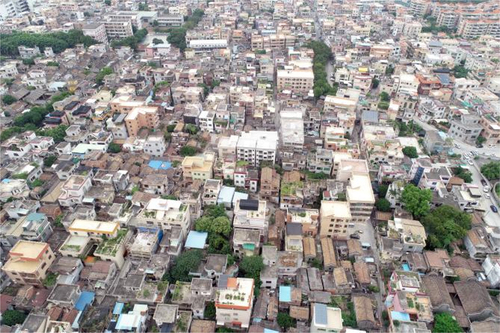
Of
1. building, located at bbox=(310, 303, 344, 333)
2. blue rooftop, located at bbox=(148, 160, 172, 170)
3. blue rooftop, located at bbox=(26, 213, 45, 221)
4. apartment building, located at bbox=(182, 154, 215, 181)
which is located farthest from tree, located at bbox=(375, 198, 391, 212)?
blue rooftop, located at bbox=(26, 213, 45, 221)

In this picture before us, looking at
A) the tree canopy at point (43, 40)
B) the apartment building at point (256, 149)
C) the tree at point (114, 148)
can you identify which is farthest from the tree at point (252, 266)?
the tree canopy at point (43, 40)

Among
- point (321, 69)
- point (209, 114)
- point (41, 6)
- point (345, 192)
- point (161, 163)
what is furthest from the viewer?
point (41, 6)

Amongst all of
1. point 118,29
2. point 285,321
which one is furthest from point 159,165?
point 118,29

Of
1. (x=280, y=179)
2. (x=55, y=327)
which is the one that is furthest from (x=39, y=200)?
(x=280, y=179)

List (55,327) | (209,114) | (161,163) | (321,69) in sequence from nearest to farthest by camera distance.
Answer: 1. (55,327)
2. (161,163)
3. (209,114)
4. (321,69)

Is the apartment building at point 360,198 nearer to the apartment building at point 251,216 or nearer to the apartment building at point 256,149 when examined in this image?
the apartment building at point 251,216

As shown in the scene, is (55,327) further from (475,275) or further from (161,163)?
(475,275)

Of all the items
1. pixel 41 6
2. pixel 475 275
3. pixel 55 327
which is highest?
pixel 41 6

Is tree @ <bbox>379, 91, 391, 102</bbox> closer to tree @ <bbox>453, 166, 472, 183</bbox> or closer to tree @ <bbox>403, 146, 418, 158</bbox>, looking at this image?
tree @ <bbox>403, 146, 418, 158</bbox>

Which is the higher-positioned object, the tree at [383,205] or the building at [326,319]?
the building at [326,319]
